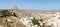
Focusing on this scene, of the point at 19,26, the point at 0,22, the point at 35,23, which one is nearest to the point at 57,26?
the point at 35,23

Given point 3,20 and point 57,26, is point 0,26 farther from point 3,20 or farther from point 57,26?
point 57,26

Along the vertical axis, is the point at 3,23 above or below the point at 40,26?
above

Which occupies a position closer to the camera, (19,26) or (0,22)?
(0,22)

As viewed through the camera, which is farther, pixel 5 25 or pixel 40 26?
pixel 40 26

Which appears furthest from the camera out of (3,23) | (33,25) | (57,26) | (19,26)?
(57,26)

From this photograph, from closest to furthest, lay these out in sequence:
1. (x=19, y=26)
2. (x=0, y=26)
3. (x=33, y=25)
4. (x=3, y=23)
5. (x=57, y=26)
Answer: (x=0, y=26) < (x=3, y=23) < (x=19, y=26) < (x=33, y=25) < (x=57, y=26)

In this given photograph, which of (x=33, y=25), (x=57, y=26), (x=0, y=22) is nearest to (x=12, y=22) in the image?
(x=0, y=22)

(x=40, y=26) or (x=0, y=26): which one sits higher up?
(x=0, y=26)

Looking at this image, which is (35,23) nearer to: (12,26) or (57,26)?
(57,26)
